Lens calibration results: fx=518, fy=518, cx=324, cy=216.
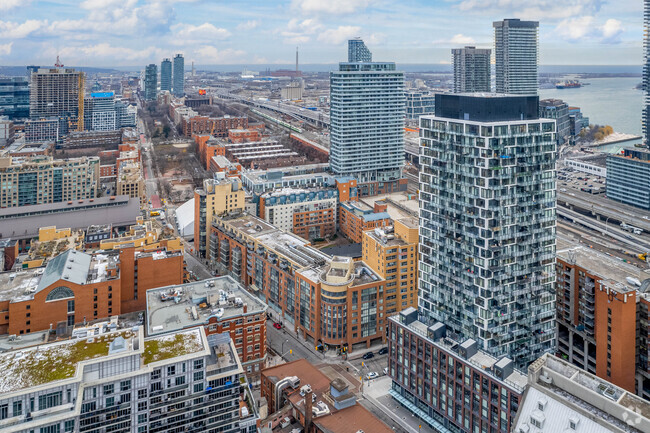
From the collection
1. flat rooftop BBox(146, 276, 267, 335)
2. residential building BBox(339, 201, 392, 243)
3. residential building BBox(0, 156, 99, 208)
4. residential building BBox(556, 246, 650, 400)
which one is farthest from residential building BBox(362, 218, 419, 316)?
residential building BBox(0, 156, 99, 208)

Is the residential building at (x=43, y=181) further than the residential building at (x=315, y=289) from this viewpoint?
Yes

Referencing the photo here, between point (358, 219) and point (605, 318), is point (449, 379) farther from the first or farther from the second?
point (358, 219)

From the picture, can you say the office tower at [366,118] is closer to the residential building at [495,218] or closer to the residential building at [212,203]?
the residential building at [212,203]

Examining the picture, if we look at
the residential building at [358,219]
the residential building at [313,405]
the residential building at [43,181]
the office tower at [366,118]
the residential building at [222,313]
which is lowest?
the residential building at [313,405]

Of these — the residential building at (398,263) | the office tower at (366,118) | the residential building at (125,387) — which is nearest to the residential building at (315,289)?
the residential building at (398,263)

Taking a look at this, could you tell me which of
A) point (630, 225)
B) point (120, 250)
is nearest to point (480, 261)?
point (120, 250)

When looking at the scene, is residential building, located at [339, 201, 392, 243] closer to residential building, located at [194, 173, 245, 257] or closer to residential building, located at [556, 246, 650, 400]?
residential building, located at [194, 173, 245, 257]

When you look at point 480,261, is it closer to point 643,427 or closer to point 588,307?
point 588,307
